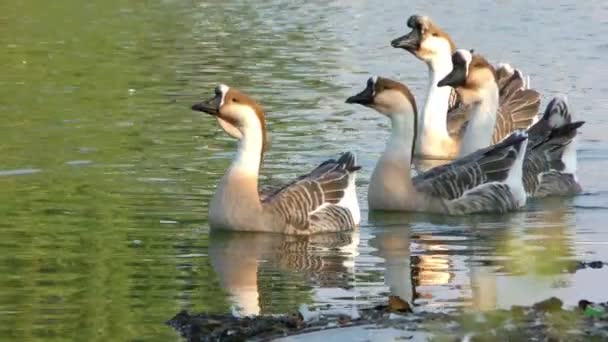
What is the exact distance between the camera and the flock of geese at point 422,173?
15117mm

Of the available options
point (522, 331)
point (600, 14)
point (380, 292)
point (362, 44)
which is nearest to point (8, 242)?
point (380, 292)

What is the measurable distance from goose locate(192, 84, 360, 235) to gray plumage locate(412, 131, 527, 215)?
4.23ft

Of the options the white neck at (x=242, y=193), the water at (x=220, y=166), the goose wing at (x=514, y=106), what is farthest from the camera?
the goose wing at (x=514, y=106)

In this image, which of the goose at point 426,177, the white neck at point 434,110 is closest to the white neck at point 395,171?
the goose at point 426,177

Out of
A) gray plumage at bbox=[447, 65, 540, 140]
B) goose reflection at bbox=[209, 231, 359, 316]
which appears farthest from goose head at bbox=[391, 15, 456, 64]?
goose reflection at bbox=[209, 231, 359, 316]

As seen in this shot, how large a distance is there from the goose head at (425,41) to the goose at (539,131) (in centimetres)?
196

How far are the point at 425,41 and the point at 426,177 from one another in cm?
438

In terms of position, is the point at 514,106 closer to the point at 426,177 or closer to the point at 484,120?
the point at 484,120

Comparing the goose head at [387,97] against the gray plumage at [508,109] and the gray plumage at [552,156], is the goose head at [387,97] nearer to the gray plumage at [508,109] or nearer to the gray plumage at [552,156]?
the gray plumage at [552,156]

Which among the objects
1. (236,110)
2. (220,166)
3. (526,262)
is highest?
(526,262)

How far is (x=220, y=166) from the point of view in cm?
1833

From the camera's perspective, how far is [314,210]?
1530 cm

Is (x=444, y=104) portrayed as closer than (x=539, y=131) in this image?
No

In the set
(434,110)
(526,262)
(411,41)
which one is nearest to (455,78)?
(434,110)
